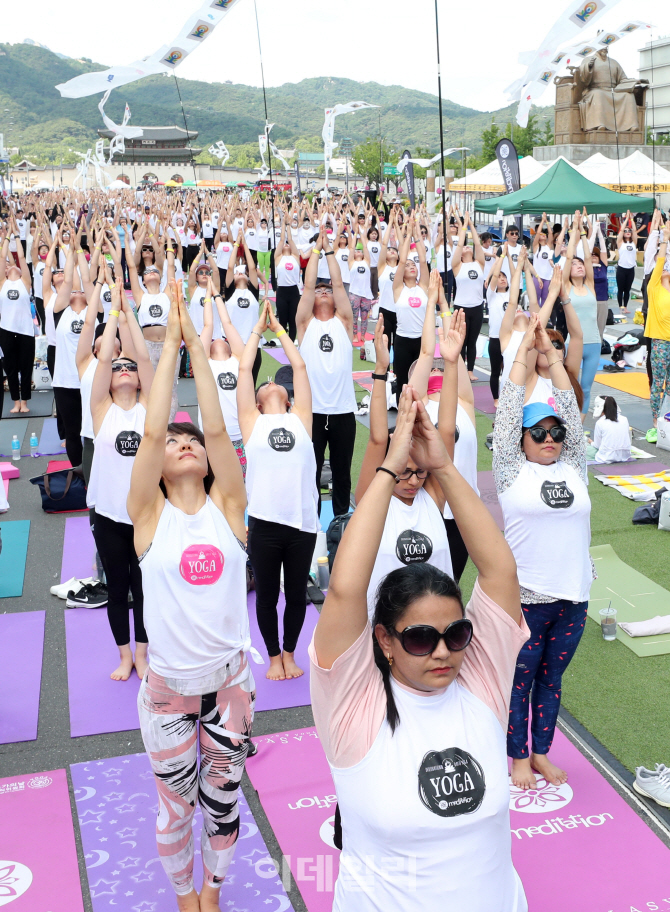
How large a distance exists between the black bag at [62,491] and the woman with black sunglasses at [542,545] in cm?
524

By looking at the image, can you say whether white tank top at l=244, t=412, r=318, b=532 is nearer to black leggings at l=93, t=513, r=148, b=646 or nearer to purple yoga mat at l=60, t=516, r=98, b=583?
black leggings at l=93, t=513, r=148, b=646

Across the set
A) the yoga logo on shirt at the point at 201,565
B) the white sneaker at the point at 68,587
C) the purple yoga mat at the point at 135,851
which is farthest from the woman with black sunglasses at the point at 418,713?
the white sneaker at the point at 68,587

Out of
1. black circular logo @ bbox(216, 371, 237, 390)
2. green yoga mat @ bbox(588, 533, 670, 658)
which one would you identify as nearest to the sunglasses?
green yoga mat @ bbox(588, 533, 670, 658)

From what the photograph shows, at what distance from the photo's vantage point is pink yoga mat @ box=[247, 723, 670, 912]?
3.49 metres

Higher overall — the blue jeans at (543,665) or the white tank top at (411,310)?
the white tank top at (411,310)

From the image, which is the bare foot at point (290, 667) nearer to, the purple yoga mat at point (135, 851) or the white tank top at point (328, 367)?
the purple yoga mat at point (135, 851)

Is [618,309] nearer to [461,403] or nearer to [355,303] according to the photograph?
[355,303]

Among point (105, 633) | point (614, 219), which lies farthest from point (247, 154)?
point (105, 633)

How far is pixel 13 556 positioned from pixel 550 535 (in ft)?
16.4

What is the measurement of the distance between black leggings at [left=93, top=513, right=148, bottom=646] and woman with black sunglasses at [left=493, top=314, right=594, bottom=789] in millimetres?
2106

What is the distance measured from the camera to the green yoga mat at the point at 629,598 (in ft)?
18.1

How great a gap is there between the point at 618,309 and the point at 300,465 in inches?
581

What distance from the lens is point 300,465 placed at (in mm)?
4941

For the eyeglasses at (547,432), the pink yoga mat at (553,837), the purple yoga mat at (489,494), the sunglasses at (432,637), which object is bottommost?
the pink yoga mat at (553,837)
